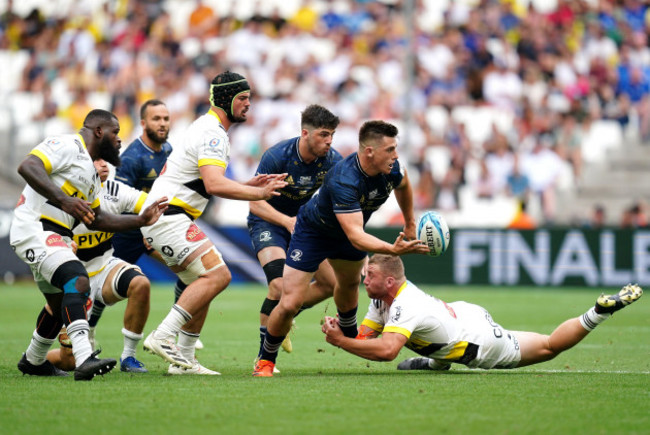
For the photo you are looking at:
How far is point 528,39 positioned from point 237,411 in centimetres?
1966

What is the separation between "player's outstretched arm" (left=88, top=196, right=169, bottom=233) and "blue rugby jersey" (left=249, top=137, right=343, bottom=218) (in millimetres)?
1675

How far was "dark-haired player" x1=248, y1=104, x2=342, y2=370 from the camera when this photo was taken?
9.25 metres

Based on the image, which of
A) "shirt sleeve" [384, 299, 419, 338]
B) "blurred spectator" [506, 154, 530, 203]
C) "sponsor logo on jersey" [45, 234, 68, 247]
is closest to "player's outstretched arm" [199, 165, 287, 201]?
"sponsor logo on jersey" [45, 234, 68, 247]

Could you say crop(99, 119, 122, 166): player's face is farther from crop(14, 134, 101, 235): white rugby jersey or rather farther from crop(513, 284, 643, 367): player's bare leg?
crop(513, 284, 643, 367): player's bare leg

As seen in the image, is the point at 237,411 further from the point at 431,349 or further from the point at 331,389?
the point at 431,349

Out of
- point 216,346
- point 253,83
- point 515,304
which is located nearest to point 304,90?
point 253,83

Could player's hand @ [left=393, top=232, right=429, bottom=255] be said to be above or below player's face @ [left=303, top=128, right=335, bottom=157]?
below

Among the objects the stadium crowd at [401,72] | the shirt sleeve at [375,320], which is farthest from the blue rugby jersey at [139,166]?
the stadium crowd at [401,72]

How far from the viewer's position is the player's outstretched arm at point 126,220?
819cm

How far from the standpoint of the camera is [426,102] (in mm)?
23641

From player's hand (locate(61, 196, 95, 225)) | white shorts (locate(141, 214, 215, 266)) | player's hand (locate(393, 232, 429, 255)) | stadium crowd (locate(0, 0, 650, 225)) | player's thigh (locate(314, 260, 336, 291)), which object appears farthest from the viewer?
stadium crowd (locate(0, 0, 650, 225))

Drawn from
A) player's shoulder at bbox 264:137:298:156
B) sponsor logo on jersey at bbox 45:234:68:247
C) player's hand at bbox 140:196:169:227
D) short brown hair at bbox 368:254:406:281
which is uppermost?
player's shoulder at bbox 264:137:298:156

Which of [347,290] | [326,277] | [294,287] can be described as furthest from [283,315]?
[326,277]

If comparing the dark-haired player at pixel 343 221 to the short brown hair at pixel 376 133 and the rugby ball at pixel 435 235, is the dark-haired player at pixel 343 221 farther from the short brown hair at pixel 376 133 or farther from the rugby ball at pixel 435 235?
the rugby ball at pixel 435 235
